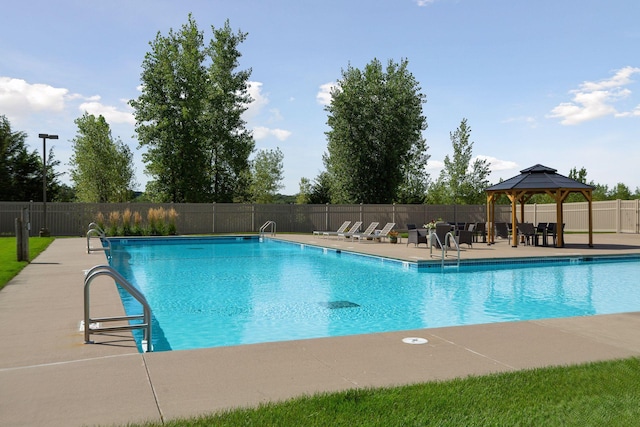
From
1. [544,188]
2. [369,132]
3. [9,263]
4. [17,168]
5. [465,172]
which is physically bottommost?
[9,263]

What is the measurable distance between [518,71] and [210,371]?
1870 centimetres

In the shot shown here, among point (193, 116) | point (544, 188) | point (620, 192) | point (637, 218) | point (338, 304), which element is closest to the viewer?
point (338, 304)

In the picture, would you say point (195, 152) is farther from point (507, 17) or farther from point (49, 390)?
point (49, 390)

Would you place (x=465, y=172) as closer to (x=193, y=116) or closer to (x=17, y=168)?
(x=193, y=116)

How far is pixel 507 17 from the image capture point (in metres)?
16.1

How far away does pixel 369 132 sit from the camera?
3431 centimetres

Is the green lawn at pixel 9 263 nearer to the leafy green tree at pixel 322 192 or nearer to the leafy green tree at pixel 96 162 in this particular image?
the leafy green tree at pixel 96 162

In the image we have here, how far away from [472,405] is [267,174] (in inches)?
2067

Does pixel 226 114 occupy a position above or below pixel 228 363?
above

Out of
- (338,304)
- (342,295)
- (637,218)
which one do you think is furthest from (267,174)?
(338,304)

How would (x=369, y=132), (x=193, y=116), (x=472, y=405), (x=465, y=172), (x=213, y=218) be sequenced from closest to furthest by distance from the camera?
1. (x=472, y=405)
2. (x=213, y=218)
3. (x=193, y=116)
4. (x=369, y=132)
5. (x=465, y=172)

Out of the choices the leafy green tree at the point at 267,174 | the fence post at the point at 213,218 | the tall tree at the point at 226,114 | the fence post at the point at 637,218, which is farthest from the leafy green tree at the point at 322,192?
the fence post at the point at 637,218

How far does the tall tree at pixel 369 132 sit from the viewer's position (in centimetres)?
3391

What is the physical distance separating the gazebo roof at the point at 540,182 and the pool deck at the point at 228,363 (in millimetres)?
11624
